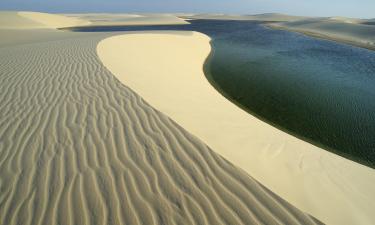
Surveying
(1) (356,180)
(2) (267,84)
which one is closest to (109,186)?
(1) (356,180)

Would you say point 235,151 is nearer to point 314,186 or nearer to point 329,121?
point 314,186

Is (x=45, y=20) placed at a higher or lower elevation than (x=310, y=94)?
higher

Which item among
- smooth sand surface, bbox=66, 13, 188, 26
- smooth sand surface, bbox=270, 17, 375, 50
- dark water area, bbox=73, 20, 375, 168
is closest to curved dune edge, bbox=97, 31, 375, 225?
dark water area, bbox=73, 20, 375, 168

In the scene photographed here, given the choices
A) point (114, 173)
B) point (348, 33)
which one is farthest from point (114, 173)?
point (348, 33)

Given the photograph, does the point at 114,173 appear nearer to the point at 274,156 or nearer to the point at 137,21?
the point at 274,156

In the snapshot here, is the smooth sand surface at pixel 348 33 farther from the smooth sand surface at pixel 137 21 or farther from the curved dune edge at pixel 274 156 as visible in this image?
the smooth sand surface at pixel 137 21

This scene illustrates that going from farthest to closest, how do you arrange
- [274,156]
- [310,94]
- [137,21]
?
[137,21], [310,94], [274,156]

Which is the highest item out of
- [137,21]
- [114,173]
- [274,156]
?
[137,21]
